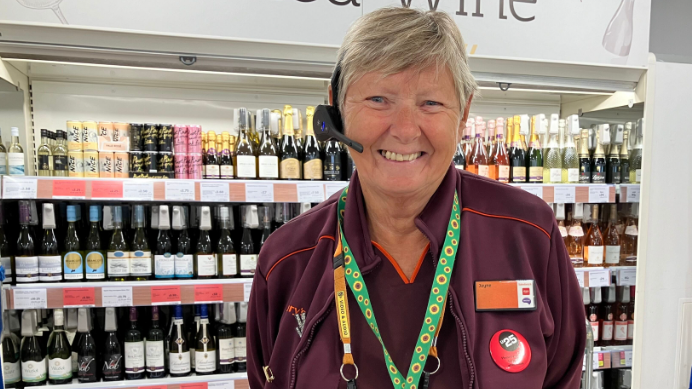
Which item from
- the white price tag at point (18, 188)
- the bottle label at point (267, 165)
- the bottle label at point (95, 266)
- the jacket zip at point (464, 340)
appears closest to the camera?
the jacket zip at point (464, 340)

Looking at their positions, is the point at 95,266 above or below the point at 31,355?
above

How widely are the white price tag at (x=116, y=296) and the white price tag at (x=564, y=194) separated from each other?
2.26 m

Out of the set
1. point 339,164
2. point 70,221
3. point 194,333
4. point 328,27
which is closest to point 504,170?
point 339,164

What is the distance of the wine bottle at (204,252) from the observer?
216 centimetres

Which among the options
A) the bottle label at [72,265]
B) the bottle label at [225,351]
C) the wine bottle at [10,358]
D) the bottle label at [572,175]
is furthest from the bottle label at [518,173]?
the wine bottle at [10,358]

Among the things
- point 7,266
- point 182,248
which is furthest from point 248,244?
point 7,266

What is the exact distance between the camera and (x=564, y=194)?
2363mm

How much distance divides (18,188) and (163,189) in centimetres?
60

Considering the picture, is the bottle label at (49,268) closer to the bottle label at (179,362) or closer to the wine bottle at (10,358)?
the wine bottle at (10,358)

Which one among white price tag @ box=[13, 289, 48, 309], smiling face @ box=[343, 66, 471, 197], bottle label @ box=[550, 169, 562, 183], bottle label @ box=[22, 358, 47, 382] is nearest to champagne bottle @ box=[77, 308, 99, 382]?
bottle label @ box=[22, 358, 47, 382]

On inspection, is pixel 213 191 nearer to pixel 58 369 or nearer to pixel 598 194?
pixel 58 369

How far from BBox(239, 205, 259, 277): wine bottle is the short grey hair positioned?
1495 millimetres

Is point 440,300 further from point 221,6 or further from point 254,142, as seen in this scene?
point 254,142

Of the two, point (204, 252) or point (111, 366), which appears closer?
point (111, 366)
